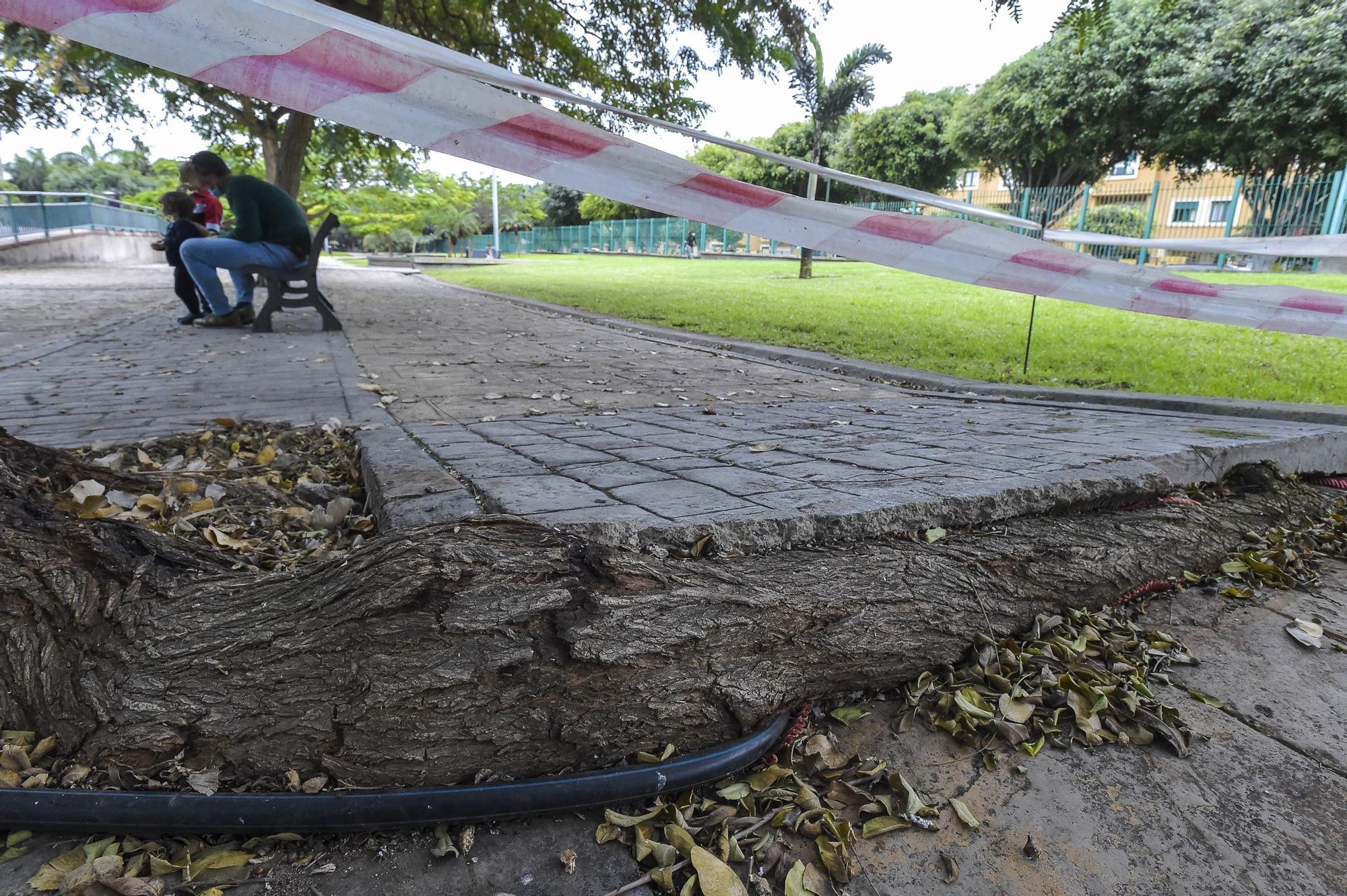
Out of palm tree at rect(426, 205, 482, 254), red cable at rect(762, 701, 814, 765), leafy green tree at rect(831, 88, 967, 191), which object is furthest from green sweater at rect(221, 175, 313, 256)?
palm tree at rect(426, 205, 482, 254)

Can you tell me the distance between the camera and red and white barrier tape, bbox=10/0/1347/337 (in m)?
1.87

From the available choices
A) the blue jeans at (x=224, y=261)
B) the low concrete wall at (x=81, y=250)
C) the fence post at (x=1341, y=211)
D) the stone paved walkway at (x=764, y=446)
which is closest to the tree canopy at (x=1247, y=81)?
the fence post at (x=1341, y=211)

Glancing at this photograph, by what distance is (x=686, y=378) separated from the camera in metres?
5.75

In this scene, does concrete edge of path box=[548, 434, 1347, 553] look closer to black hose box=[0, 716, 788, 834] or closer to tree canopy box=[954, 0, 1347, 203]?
black hose box=[0, 716, 788, 834]

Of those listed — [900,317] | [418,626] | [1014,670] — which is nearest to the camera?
[418,626]

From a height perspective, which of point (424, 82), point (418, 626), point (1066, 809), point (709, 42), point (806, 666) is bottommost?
point (1066, 809)

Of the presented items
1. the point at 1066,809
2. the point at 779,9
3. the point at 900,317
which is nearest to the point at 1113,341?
the point at 900,317

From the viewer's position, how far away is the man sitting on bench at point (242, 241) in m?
7.43

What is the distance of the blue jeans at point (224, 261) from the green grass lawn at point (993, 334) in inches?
168

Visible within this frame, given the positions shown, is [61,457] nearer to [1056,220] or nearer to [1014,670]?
[1014,670]

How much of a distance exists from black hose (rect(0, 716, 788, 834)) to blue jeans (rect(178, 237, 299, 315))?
745cm

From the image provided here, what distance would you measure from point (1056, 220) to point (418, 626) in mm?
28340

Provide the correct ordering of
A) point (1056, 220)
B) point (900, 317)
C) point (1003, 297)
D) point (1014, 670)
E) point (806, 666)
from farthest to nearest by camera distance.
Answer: point (1056, 220) → point (1003, 297) → point (900, 317) → point (1014, 670) → point (806, 666)

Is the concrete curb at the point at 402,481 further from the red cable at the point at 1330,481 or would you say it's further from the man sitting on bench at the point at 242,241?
the man sitting on bench at the point at 242,241
